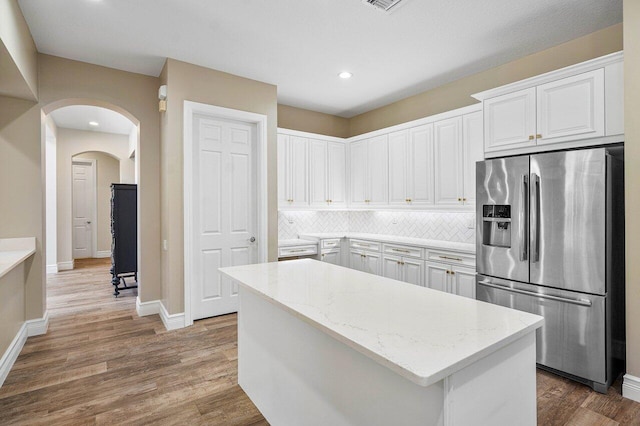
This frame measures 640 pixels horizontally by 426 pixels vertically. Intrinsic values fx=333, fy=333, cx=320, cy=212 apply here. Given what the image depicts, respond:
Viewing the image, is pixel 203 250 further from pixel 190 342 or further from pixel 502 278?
pixel 502 278

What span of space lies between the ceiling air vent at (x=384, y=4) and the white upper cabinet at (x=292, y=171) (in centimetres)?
239

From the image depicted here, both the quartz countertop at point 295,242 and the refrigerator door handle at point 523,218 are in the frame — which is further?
the quartz countertop at point 295,242

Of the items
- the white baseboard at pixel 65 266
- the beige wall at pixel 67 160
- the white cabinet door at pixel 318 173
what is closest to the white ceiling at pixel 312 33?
the white cabinet door at pixel 318 173

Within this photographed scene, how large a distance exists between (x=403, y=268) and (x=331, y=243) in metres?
1.19

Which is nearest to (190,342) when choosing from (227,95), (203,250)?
(203,250)

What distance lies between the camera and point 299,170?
488 cm

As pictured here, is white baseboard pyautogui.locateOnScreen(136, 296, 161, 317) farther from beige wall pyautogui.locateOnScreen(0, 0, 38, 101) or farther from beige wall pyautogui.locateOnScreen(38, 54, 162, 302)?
beige wall pyautogui.locateOnScreen(0, 0, 38, 101)

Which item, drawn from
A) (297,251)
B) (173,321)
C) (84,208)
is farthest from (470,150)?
(84,208)

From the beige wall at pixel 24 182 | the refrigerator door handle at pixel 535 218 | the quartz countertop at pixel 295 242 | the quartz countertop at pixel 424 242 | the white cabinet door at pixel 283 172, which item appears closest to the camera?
the refrigerator door handle at pixel 535 218

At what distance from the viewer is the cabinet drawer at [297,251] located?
4.53 m

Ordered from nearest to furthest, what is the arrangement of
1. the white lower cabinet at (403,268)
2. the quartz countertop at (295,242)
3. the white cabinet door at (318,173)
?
A: the white lower cabinet at (403,268) → the quartz countertop at (295,242) → the white cabinet door at (318,173)

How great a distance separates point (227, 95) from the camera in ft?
12.9

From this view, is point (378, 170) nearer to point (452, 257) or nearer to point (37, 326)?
point (452, 257)

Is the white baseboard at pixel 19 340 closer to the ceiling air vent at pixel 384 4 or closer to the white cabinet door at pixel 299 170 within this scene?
the white cabinet door at pixel 299 170
